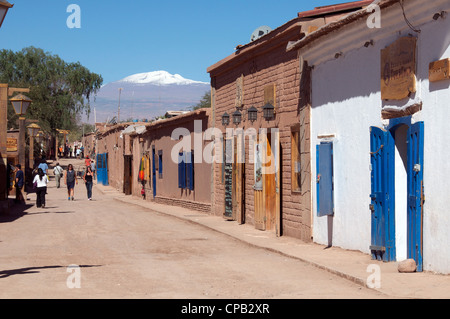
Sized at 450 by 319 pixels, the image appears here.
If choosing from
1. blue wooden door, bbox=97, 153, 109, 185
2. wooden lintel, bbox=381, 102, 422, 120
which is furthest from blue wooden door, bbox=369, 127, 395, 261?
blue wooden door, bbox=97, 153, 109, 185

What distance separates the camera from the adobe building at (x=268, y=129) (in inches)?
613

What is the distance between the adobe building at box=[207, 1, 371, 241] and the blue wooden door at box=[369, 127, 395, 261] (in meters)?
3.31

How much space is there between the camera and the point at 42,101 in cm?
6216

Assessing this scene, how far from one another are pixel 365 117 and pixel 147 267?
4.63 meters

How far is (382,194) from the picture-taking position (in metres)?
11.5

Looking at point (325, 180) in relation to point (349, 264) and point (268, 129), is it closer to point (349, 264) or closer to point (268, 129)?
point (349, 264)

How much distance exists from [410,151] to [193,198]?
16125 mm

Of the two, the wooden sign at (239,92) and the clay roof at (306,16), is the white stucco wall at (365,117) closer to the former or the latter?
the clay roof at (306,16)

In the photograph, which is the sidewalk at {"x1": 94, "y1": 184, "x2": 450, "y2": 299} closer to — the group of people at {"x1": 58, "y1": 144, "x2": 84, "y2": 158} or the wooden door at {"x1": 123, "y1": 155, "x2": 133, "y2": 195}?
the wooden door at {"x1": 123, "y1": 155, "x2": 133, "y2": 195}

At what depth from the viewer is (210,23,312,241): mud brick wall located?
50.3 ft

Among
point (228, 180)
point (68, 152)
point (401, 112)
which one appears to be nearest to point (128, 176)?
point (228, 180)

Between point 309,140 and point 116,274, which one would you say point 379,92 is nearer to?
point 309,140

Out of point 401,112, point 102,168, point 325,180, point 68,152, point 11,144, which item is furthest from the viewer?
point 68,152
